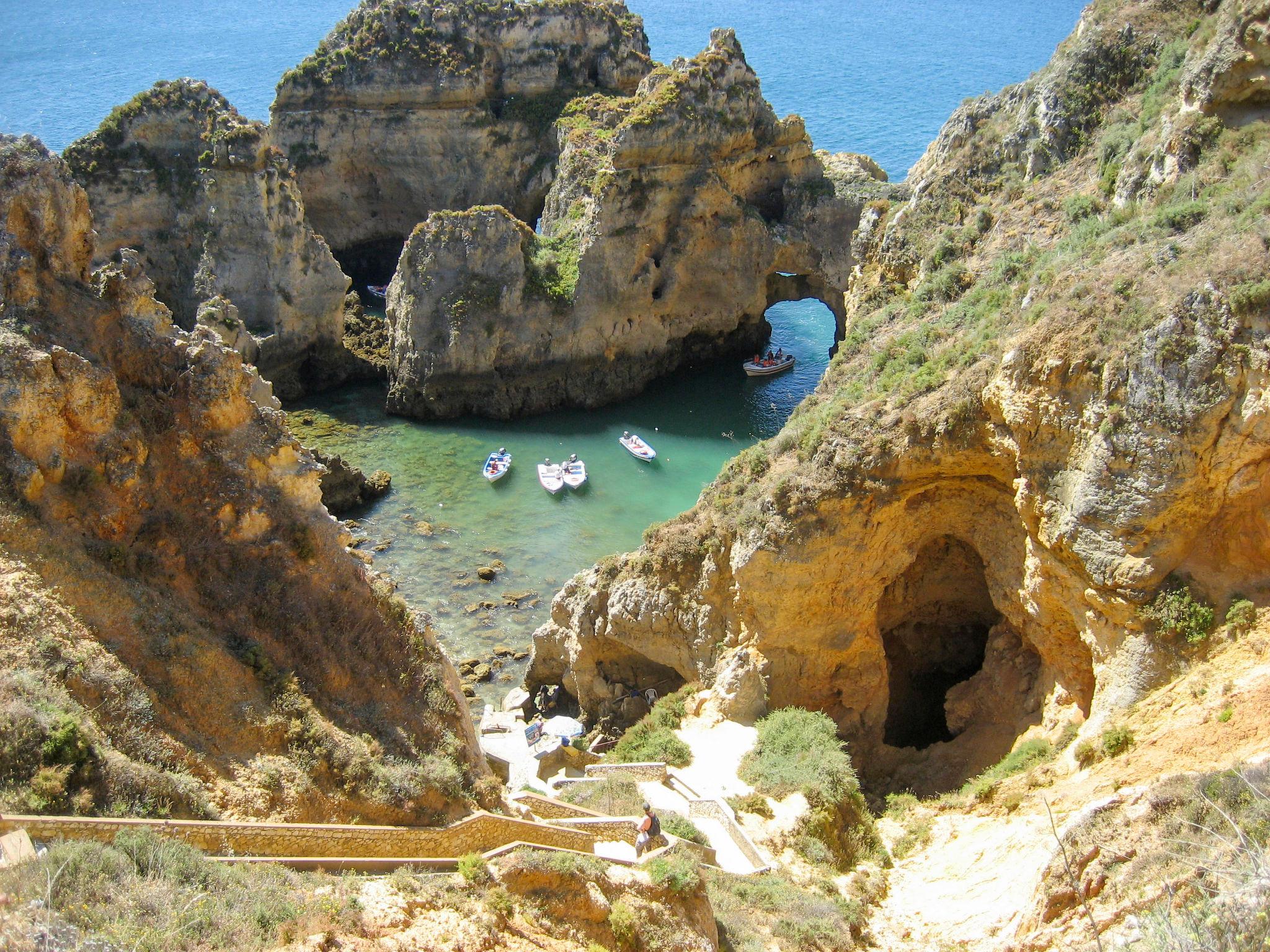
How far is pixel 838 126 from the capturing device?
8056cm

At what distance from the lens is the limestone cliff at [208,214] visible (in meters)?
47.0

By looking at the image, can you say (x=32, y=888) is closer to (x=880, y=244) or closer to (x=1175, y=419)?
(x=1175, y=419)

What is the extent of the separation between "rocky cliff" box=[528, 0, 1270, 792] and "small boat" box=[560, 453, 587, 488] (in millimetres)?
13008

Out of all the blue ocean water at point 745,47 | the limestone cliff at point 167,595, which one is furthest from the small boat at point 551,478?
the blue ocean water at point 745,47

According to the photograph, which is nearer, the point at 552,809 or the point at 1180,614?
the point at 1180,614

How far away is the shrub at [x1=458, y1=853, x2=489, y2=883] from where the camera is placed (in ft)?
45.1

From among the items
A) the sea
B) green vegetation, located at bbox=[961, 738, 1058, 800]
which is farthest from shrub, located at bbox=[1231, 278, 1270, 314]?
the sea

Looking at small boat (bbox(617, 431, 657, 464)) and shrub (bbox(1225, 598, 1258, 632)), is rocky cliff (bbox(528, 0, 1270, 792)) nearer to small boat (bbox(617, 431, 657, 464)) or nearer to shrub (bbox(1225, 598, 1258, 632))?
shrub (bbox(1225, 598, 1258, 632))

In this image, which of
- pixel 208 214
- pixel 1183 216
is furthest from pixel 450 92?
pixel 1183 216

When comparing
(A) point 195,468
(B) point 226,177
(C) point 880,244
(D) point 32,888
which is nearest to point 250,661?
(A) point 195,468

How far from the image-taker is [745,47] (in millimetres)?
108188

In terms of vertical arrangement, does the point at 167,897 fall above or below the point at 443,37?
below

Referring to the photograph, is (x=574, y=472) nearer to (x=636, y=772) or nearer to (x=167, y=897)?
(x=636, y=772)

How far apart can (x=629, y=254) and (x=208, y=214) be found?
775 inches
